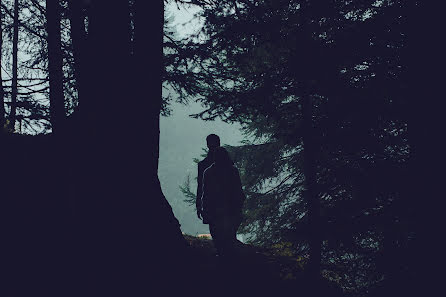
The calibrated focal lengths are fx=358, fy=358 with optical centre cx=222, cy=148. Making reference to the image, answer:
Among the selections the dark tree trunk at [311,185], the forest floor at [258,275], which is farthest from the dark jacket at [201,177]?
the dark tree trunk at [311,185]

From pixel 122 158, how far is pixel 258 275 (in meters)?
2.28

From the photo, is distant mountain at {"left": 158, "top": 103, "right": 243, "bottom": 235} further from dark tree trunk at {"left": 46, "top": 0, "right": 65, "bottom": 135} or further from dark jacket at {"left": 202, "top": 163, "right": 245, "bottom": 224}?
dark jacket at {"left": 202, "top": 163, "right": 245, "bottom": 224}

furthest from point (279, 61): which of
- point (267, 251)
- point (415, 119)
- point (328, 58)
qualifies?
point (267, 251)

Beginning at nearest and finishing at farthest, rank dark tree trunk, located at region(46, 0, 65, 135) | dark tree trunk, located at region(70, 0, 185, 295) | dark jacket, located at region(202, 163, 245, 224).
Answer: dark tree trunk, located at region(70, 0, 185, 295) → dark jacket, located at region(202, 163, 245, 224) → dark tree trunk, located at region(46, 0, 65, 135)

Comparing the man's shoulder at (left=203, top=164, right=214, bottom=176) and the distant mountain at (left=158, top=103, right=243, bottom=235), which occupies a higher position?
the distant mountain at (left=158, top=103, right=243, bottom=235)

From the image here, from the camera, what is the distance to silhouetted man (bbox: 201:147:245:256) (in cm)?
462

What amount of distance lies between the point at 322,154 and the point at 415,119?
1676 millimetres

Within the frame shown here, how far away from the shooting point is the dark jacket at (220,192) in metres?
4.62

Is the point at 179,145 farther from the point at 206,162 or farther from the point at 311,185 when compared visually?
the point at 206,162

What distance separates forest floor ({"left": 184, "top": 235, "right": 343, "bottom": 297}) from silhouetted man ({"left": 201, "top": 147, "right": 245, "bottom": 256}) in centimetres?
29

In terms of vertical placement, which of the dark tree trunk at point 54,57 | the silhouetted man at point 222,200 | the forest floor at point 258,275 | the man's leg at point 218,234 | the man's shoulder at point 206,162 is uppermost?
the dark tree trunk at point 54,57

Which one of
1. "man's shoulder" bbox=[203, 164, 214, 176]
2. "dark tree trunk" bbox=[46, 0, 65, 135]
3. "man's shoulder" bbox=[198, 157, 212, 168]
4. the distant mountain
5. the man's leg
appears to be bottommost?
the man's leg

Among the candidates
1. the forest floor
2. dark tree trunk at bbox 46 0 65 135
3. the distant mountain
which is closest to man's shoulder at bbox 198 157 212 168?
the forest floor

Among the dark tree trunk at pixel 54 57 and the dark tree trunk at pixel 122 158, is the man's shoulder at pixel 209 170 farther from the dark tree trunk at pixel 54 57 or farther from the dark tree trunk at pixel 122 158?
the dark tree trunk at pixel 54 57
